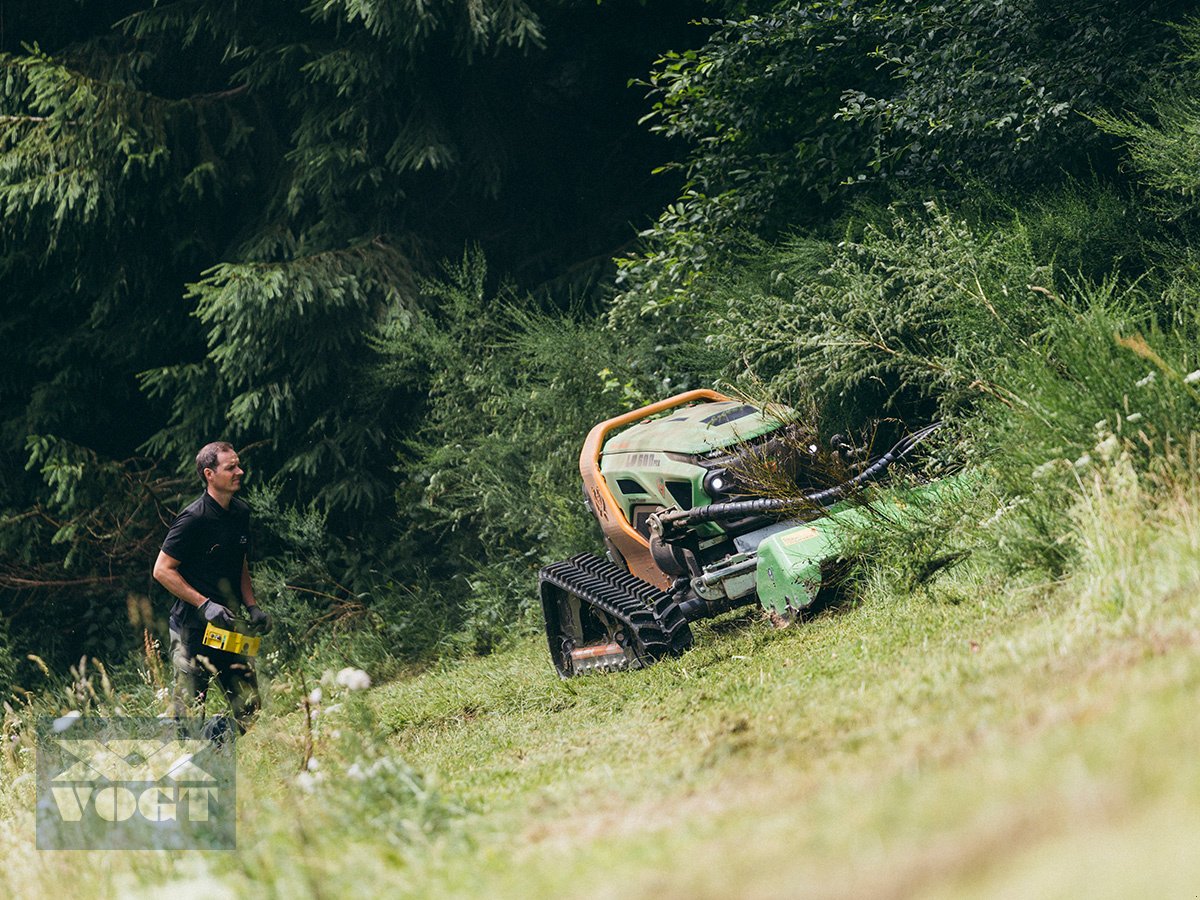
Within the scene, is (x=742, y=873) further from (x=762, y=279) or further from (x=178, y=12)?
(x=178, y=12)

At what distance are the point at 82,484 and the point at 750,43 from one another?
27.7ft

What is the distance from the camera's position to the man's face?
287 inches

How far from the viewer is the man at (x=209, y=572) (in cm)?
700

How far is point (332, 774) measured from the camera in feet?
14.1

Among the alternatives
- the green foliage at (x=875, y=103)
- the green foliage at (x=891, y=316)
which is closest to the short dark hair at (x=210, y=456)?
the green foliage at (x=891, y=316)

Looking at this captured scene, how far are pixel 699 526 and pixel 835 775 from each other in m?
3.95

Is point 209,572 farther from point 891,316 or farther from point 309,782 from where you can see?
point 891,316

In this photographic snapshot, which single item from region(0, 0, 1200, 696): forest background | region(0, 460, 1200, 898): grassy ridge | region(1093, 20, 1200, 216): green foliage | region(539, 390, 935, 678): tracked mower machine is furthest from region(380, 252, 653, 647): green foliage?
region(0, 460, 1200, 898): grassy ridge

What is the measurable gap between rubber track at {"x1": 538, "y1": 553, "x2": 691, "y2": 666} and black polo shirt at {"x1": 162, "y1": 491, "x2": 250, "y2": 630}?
203 cm

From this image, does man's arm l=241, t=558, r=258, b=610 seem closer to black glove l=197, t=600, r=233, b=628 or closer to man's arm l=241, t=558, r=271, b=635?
man's arm l=241, t=558, r=271, b=635

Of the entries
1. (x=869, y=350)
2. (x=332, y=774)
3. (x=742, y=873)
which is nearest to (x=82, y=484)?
(x=869, y=350)

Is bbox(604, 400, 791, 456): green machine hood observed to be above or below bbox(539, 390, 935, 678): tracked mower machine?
above

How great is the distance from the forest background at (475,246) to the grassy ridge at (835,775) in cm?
258

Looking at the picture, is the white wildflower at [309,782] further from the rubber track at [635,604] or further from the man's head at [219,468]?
the man's head at [219,468]
